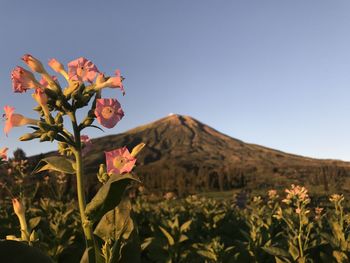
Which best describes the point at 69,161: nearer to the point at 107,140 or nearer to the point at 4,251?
the point at 4,251

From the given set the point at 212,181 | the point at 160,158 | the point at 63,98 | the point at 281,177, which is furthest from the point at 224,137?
the point at 63,98

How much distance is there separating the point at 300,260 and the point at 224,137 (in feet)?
Result: 448

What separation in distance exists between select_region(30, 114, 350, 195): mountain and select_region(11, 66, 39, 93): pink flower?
1330 inches

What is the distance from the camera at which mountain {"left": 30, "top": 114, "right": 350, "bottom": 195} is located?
41.7 metres

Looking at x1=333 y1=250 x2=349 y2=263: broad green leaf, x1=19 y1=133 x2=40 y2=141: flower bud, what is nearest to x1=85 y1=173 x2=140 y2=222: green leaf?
x1=19 y1=133 x2=40 y2=141: flower bud

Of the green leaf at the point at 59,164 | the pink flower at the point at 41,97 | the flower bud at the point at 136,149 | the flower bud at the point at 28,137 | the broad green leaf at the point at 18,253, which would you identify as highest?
the pink flower at the point at 41,97

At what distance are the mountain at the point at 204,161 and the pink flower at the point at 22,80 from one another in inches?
1330

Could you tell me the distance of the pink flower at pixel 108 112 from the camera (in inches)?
83.4

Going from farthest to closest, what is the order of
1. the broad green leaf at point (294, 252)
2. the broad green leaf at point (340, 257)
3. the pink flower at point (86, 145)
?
the broad green leaf at point (294, 252), the broad green leaf at point (340, 257), the pink flower at point (86, 145)

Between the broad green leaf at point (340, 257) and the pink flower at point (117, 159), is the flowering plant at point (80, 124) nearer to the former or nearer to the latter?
the pink flower at point (117, 159)

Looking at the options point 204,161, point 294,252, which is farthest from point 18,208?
point 204,161

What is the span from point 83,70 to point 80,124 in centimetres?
38

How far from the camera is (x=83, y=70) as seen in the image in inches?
94.7

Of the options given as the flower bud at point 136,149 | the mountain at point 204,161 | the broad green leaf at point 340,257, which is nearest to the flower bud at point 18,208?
the flower bud at point 136,149
